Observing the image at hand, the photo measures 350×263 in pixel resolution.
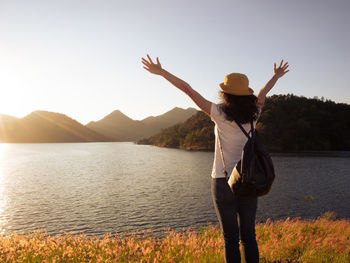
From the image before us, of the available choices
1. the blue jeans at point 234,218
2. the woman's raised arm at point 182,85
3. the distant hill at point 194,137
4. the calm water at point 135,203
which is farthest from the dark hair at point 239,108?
the distant hill at point 194,137

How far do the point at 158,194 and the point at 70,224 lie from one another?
428 inches

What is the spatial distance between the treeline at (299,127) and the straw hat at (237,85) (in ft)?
357

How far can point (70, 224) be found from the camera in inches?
711

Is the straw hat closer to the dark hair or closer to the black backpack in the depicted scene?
the dark hair

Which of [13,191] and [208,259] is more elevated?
[208,259]

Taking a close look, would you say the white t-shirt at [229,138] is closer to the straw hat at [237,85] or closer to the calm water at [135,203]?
the straw hat at [237,85]

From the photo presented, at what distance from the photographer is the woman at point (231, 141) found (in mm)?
2977

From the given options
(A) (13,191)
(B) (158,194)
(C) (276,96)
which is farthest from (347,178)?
(C) (276,96)

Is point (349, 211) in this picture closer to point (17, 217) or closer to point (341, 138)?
point (17, 217)

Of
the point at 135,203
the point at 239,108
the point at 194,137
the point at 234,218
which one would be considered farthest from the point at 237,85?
the point at 194,137

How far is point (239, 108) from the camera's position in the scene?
2928mm

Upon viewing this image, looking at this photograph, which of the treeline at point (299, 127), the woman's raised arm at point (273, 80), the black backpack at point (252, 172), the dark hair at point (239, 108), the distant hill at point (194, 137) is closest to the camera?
the black backpack at point (252, 172)

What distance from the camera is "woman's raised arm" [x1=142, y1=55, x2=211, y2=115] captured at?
299 cm

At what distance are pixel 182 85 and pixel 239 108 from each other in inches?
28.1
